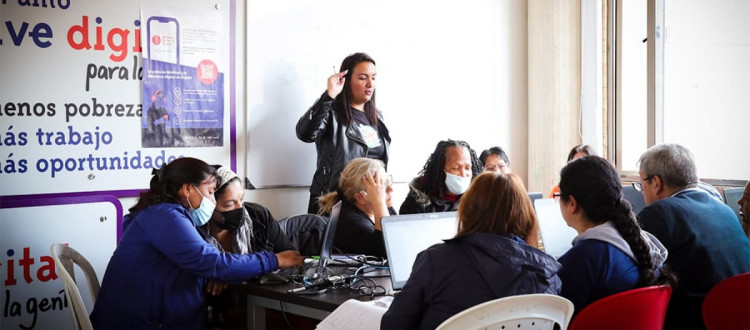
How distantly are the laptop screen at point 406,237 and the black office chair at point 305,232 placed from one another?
0.98 meters

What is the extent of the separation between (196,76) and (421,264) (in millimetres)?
2715

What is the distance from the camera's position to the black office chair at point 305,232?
4109mm

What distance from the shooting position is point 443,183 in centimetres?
441

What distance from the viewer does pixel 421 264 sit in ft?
7.77

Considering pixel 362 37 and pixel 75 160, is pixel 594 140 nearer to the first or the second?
pixel 362 37

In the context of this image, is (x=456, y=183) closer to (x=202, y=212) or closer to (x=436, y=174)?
(x=436, y=174)

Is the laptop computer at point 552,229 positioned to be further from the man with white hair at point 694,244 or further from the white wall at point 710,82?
the white wall at point 710,82

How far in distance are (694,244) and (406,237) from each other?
1115 mm

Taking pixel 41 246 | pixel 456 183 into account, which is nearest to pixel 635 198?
pixel 456 183

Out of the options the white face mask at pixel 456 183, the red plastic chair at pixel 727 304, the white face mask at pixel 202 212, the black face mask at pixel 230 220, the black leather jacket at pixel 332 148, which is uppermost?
the black leather jacket at pixel 332 148

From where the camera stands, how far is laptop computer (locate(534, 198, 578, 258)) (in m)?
3.91

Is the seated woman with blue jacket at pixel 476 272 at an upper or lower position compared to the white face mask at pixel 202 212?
lower

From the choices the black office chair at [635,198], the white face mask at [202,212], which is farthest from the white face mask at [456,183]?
the white face mask at [202,212]

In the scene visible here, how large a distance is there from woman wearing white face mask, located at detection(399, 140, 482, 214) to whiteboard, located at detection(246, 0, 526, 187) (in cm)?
113
